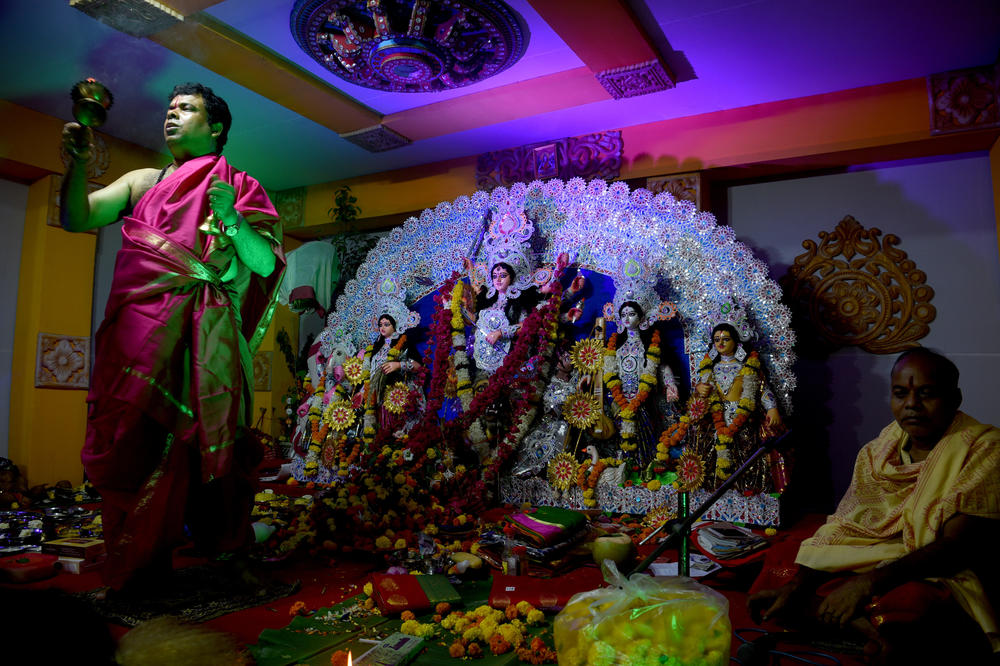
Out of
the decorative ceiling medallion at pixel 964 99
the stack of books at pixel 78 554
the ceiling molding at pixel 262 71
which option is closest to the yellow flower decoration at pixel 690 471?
the decorative ceiling medallion at pixel 964 99

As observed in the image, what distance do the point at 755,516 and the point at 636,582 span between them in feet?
10.4

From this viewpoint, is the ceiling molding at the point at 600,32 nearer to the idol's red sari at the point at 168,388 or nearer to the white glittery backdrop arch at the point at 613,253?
the white glittery backdrop arch at the point at 613,253

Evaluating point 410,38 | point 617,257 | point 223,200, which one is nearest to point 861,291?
point 617,257

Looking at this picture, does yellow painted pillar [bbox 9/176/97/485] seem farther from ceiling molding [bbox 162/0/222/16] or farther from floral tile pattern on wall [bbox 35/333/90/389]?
ceiling molding [bbox 162/0/222/16]

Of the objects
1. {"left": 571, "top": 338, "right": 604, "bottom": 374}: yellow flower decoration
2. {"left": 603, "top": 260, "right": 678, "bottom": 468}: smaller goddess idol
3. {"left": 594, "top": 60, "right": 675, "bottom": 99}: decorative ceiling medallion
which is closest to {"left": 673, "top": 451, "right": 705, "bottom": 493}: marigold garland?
{"left": 603, "top": 260, "right": 678, "bottom": 468}: smaller goddess idol

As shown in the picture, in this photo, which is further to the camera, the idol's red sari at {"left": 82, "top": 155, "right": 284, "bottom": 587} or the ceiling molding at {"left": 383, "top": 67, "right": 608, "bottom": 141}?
the ceiling molding at {"left": 383, "top": 67, "right": 608, "bottom": 141}

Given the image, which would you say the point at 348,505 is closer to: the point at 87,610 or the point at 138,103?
the point at 138,103

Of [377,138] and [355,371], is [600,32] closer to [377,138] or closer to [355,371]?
[377,138]

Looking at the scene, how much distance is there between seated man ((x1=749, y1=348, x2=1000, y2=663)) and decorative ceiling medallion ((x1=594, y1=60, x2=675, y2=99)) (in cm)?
338

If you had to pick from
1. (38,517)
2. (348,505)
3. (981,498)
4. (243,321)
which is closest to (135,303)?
(243,321)

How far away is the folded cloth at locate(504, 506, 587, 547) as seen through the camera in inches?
141

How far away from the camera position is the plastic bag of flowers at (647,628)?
1.67 m

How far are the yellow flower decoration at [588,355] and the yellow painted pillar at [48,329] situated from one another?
11.8 feet

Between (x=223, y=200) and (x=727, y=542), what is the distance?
293 centimetres
